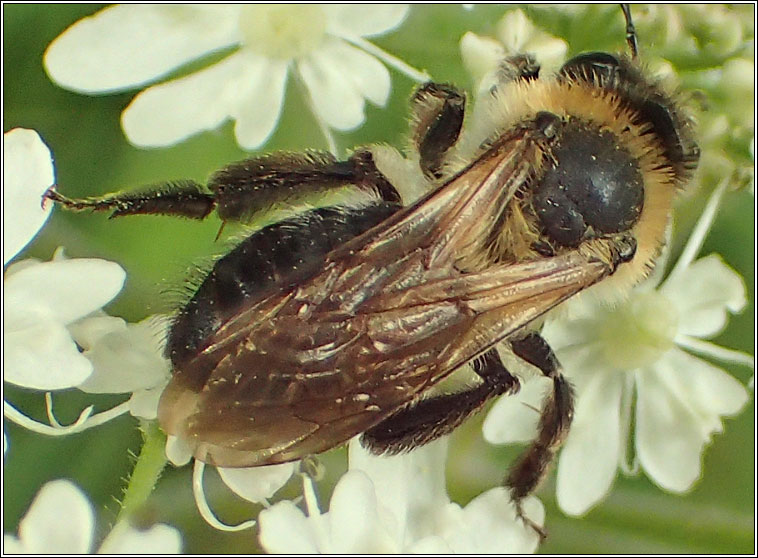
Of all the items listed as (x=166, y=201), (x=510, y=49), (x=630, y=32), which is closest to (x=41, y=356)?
(x=166, y=201)

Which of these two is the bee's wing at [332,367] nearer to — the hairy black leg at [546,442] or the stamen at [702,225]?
the hairy black leg at [546,442]

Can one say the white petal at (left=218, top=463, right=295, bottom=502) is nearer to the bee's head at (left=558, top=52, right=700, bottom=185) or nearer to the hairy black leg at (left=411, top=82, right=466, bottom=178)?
the hairy black leg at (left=411, top=82, right=466, bottom=178)

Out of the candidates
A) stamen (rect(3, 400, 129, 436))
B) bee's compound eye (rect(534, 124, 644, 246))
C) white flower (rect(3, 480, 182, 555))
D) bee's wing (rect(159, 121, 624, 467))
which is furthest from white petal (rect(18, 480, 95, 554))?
bee's compound eye (rect(534, 124, 644, 246))

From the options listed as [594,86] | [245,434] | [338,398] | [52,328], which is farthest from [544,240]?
[52,328]

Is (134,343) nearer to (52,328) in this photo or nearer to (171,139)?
(52,328)

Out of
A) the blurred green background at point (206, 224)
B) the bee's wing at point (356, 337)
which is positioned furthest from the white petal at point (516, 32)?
the bee's wing at point (356, 337)

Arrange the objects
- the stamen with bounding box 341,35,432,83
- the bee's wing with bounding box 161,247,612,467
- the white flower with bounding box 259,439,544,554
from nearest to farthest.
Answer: the bee's wing with bounding box 161,247,612,467 → the white flower with bounding box 259,439,544,554 → the stamen with bounding box 341,35,432,83
